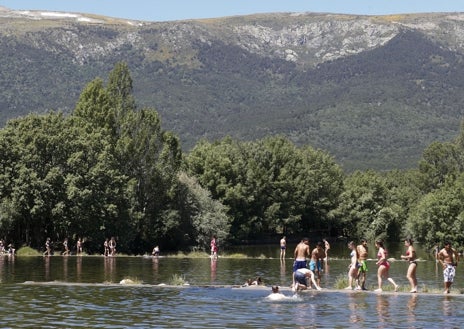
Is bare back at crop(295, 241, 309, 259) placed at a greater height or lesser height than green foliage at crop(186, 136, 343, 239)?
lesser

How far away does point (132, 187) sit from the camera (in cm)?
9169

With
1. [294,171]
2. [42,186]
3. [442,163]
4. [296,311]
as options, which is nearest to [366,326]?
[296,311]

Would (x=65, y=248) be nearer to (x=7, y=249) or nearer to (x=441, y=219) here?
(x=7, y=249)

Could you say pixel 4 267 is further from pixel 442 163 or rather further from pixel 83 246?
pixel 442 163

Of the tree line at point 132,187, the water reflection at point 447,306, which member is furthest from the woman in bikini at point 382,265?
the tree line at point 132,187

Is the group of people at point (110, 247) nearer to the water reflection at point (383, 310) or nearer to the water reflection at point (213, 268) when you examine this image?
the water reflection at point (213, 268)

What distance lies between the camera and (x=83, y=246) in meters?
84.8

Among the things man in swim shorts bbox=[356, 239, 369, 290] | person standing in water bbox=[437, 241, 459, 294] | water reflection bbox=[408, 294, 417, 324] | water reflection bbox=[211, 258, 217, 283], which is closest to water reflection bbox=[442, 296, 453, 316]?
water reflection bbox=[408, 294, 417, 324]

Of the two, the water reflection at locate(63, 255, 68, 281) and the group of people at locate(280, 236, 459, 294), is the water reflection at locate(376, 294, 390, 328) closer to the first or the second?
the group of people at locate(280, 236, 459, 294)

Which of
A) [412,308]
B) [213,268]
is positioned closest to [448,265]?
[412,308]

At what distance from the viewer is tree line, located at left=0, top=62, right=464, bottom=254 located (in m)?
83.2

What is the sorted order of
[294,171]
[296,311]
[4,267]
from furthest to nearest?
1. [294,171]
2. [4,267]
3. [296,311]

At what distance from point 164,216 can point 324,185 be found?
54093 millimetres

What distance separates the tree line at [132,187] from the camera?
8325 cm
